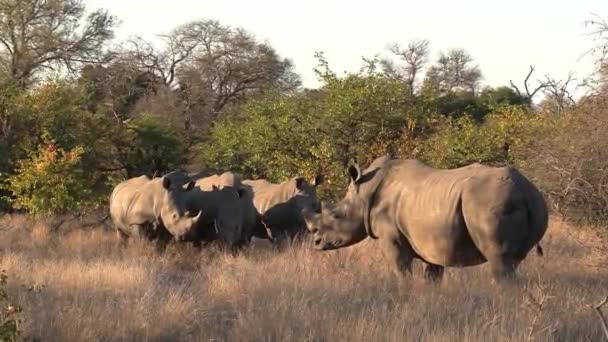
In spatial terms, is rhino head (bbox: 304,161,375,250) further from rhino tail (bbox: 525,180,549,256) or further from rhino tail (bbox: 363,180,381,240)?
rhino tail (bbox: 525,180,549,256)

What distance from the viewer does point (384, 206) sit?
9398 mm

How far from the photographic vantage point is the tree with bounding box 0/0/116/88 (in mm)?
32688

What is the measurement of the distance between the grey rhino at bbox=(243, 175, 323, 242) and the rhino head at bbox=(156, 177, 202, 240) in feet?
4.28

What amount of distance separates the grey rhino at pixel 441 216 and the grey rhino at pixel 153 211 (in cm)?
357

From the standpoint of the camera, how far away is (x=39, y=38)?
3356 centimetres

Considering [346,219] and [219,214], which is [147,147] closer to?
[219,214]

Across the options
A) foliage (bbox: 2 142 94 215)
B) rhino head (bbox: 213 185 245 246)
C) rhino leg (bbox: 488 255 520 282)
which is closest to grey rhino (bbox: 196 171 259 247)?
rhino head (bbox: 213 185 245 246)

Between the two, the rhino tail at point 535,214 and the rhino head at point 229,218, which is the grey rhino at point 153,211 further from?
the rhino tail at point 535,214

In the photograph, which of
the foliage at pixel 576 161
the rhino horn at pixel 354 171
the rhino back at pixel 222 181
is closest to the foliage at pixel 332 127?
the rhino back at pixel 222 181

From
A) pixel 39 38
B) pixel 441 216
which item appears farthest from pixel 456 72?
pixel 441 216

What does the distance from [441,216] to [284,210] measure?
6.38 metres

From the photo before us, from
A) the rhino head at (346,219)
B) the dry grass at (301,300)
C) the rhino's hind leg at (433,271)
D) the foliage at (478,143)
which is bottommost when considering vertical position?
the dry grass at (301,300)

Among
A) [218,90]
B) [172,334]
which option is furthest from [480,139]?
[218,90]

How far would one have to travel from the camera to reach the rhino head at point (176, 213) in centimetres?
1305
